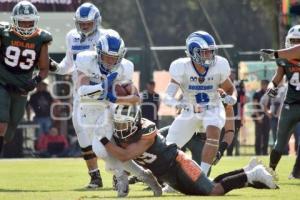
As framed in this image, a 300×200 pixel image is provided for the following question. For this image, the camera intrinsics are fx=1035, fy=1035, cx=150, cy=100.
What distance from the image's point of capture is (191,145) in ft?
43.0

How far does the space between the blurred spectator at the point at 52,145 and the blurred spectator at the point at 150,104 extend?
1.86 metres

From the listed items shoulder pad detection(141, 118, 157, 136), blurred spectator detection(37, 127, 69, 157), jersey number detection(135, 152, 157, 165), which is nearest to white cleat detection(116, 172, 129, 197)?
jersey number detection(135, 152, 157, 165)

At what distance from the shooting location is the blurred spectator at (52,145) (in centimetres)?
2186

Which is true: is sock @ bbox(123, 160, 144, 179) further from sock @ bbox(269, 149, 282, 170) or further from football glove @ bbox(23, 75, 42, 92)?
sock @ bbox(269, 149, 282, 170)

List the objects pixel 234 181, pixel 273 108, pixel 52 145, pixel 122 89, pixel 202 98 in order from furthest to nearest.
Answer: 1. pixel 273 108
2. pixel 52 145
3. pixel 202 98
4. pixel 122 89
5. pixel 234 181

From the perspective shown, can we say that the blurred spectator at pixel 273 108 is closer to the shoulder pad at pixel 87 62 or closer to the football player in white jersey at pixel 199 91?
the football player in white jersey at pixel 199 91

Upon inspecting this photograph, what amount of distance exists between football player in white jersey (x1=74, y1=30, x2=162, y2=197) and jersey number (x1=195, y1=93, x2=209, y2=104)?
117 cm

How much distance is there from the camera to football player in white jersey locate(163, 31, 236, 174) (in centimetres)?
1207

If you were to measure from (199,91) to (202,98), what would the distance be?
107 mm

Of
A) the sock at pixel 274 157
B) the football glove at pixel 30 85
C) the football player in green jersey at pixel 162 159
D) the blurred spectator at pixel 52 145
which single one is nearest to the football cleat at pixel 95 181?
the football glove at pixel 30 85

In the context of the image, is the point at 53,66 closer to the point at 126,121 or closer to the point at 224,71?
the point at 224,71

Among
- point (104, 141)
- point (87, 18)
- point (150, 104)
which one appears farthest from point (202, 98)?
point (150, 104)

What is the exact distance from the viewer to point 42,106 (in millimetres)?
21859

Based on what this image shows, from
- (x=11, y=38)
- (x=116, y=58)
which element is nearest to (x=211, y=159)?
(x=116, y=58)
